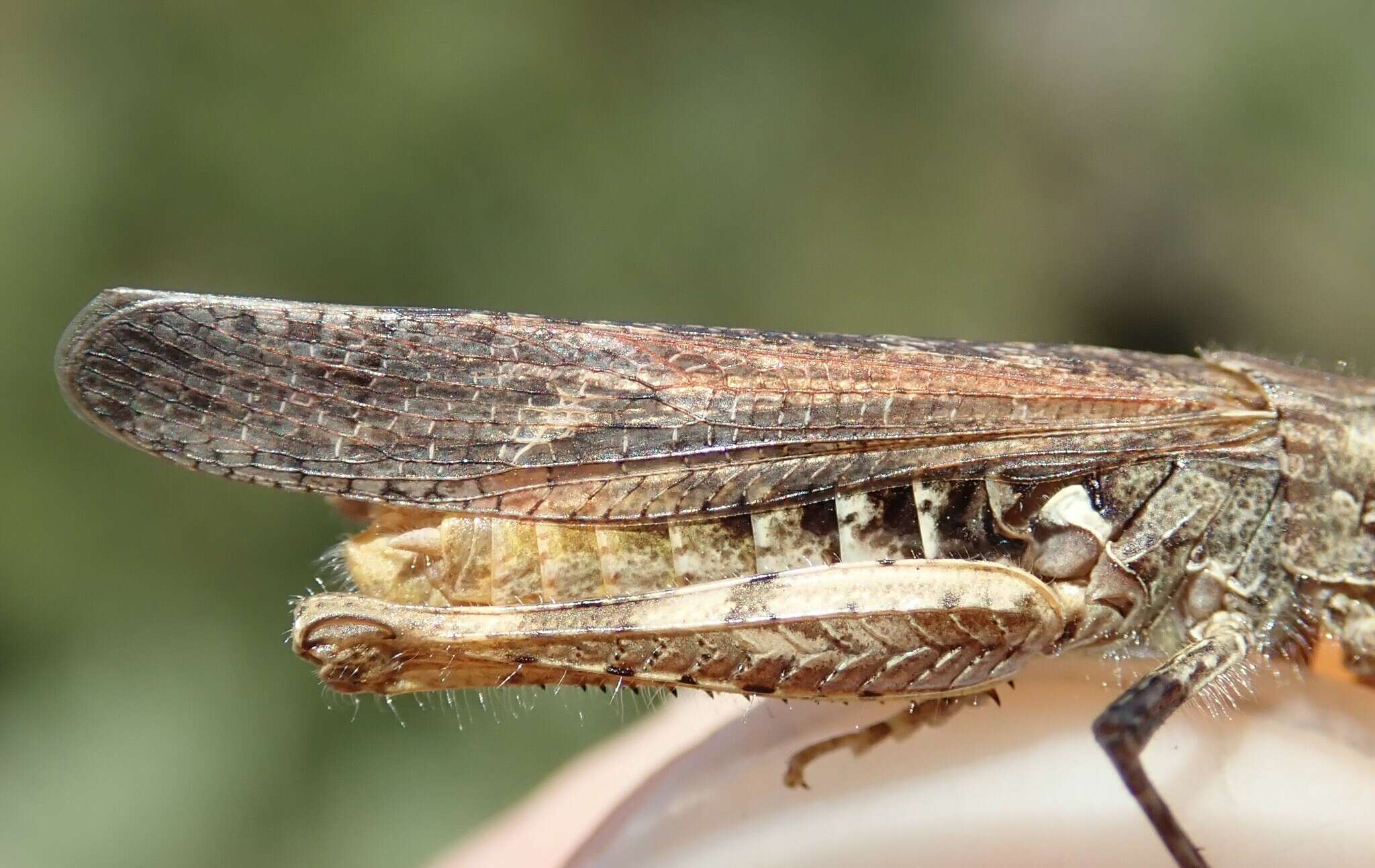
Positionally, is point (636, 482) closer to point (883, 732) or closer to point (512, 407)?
point (512, 407)

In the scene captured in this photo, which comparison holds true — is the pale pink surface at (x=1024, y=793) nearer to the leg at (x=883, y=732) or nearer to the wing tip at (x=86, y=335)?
the leg at (x=883, y=732)

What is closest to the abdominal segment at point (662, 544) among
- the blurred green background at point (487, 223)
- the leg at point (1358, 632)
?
the leg at point (1358, 632)

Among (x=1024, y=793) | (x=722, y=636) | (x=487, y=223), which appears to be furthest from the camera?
(x=487, y=223)

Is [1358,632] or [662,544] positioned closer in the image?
[662,544]

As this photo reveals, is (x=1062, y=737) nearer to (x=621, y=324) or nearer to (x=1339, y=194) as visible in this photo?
(x=621, y=324)

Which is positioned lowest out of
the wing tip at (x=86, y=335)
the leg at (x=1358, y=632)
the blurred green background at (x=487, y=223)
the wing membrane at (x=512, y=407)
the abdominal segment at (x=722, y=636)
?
the leg at (x=1358, y=632)

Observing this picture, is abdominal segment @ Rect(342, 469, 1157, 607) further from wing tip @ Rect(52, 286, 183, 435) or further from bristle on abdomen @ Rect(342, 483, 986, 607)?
wing tip @ Rect(52, 286, 183, 435)

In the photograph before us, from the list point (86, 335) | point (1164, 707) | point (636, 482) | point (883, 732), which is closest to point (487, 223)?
point (86, 335)
